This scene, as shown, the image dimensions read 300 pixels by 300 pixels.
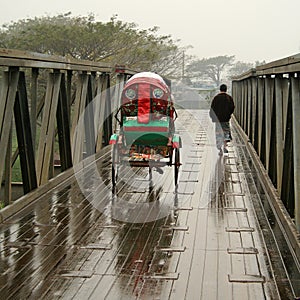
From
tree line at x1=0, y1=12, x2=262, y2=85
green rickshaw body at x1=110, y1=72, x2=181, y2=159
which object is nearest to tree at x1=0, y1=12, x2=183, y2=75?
tree line at x1=0, y1=12, x2=262, y2=85

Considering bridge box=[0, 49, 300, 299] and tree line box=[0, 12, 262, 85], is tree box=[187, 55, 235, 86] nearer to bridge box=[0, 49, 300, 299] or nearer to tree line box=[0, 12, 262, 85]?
tree line box=[0, 12, 262, 85]

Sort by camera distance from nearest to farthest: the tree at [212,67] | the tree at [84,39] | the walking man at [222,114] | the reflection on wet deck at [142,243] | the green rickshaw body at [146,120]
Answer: the reflection on wet deck at [142,243] → the green rickshaw body at [146,120] → the walking man at [222,114] → the tree at [84,39] → the tree at [212,67]

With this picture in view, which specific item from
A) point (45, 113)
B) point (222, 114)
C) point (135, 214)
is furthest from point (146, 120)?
point (222, 114)

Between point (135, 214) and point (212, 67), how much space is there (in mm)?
41390

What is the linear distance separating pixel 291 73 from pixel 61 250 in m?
2.28

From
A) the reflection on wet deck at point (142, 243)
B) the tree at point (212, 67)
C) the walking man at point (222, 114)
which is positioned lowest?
the reflection on wet deck at point (142, 243)

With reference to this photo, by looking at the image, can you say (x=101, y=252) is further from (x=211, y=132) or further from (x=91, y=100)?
(x=211, y=132)

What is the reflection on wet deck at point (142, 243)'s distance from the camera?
155 inches

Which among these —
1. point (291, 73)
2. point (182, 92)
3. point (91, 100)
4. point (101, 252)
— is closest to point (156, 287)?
point (101, 252)

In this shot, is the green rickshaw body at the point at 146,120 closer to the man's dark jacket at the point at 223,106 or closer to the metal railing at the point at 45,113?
the metal railing at the point at 45,113

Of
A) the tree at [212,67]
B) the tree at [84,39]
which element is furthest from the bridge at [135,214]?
the tree at [212,67]

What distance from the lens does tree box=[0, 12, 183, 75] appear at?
74.5ft

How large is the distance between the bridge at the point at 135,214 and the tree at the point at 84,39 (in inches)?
565

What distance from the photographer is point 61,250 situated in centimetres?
473
